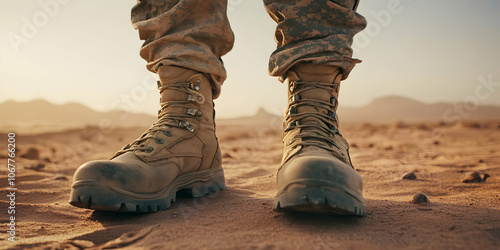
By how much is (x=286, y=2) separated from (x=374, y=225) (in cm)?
106

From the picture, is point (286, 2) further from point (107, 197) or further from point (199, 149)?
point (107, 197)

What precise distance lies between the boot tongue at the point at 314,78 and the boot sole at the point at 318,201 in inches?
19.3

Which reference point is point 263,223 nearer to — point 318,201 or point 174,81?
point 318,201

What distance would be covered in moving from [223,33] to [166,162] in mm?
738

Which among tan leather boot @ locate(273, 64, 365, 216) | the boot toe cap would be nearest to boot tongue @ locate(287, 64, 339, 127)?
tan leather boot @ locate(273, 64, 365, 216)

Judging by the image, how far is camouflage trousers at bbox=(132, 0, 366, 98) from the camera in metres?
1.64

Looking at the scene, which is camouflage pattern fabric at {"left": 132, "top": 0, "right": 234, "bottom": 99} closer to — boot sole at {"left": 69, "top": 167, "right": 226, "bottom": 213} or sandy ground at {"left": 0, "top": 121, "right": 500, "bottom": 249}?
boot sole at {"left": 69, "top": 167, "right": 226, "bottom": 213}

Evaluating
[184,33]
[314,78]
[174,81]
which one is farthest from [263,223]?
[184,33]

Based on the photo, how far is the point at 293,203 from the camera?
3.88 feet

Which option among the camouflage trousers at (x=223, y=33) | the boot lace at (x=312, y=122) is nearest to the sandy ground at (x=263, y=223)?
the boot lace at (x=312, y=122)

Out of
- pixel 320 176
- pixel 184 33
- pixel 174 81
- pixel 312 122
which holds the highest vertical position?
pixel 184 33

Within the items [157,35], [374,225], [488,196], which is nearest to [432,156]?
[488,196]

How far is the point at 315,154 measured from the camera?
1.43m

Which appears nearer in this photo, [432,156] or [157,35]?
[157,35]
